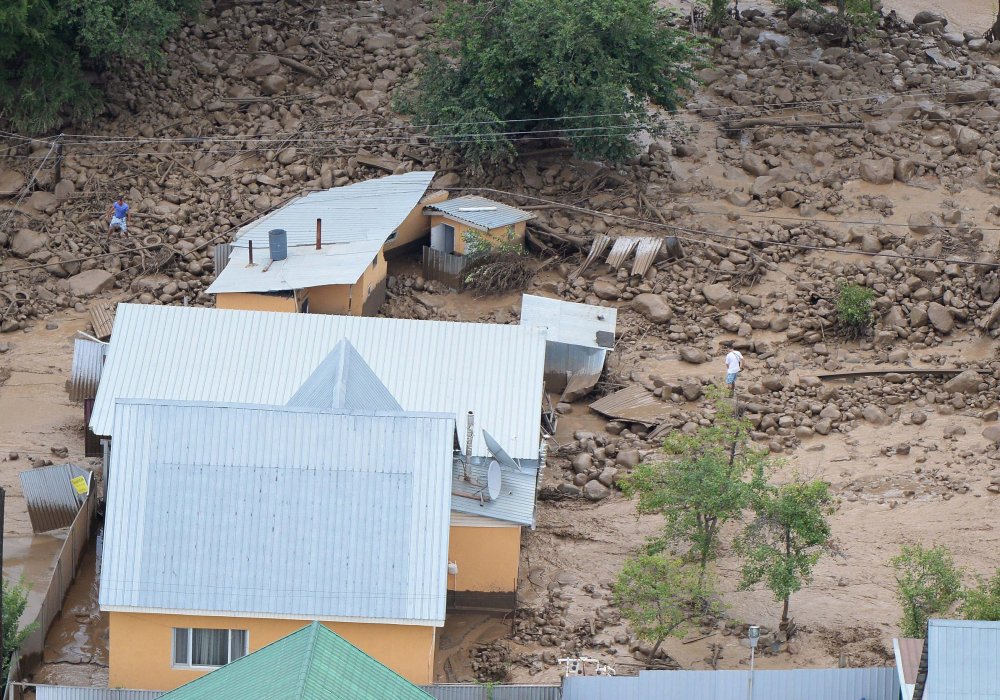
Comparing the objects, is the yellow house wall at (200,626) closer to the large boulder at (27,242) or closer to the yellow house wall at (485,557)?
the yellow house wall at (485,557)

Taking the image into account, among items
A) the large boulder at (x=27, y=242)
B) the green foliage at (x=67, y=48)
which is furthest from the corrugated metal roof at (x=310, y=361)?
the green foliage at (x=67, y=48)

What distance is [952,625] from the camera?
54.4 ft

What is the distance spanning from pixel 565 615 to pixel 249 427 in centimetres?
618

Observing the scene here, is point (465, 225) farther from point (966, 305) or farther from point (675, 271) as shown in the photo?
point (966, 305)

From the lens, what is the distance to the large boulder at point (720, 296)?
33.3 meters

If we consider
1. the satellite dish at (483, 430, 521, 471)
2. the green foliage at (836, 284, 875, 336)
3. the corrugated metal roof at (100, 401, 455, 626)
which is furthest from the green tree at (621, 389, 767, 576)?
the green foliage at (836, 284, 875, 336)

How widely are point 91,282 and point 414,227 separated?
7826 mm

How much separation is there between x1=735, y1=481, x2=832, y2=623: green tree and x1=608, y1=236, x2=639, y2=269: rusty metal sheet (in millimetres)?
12727

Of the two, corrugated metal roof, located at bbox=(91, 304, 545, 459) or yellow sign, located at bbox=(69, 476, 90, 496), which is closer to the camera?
corrugated metal roof, located at bbox=(91, 304, 545, 459)

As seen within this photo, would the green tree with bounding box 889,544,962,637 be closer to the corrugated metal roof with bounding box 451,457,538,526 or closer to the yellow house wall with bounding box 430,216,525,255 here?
the corrugated metal roof with bounding box 451,457,538,526

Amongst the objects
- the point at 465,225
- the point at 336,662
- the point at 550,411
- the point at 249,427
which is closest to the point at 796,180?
the point at 465,225

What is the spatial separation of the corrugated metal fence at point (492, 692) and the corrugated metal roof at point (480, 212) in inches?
647

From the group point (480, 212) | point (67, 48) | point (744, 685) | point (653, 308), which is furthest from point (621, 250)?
point (744, 685)

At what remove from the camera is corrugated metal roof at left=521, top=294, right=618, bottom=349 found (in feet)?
101
